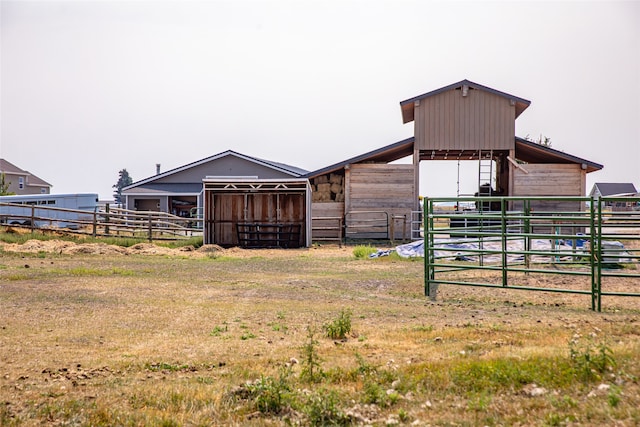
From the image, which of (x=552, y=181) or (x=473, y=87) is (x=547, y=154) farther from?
Result: (x=473, y=87)

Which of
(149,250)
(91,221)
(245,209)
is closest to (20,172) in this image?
(91,221)

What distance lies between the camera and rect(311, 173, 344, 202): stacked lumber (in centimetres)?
2966

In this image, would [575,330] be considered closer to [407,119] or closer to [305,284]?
[305,284]

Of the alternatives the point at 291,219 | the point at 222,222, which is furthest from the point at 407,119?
the point at 222,222

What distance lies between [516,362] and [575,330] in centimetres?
213

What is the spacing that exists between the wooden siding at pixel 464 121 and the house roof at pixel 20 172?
143 ft

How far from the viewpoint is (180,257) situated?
21234 mm

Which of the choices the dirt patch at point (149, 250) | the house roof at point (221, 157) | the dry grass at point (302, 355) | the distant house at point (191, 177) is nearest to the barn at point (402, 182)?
the dirt patch at point (149, 250)

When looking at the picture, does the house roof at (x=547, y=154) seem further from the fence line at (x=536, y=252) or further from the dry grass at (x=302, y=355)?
the dry grass at (x=302, y=355)

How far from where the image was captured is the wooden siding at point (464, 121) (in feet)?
94.9

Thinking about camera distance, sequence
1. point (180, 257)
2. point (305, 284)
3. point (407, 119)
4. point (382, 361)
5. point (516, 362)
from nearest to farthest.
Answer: point (516, 362), point (382, 361), point (305, 284), point (180, 257), point (407, 119)

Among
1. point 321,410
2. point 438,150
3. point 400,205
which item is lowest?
point 321,410

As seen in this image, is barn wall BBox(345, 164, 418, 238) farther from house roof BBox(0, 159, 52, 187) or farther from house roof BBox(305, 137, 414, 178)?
house roof BBox(0, 159, 52, 187)

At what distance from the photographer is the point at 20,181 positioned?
61.8m
